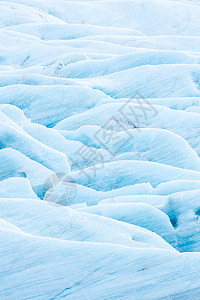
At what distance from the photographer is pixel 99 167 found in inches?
145

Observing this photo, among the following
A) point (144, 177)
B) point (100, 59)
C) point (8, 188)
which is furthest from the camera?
point (100, 59)

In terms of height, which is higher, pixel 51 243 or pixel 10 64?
pixel 51 243

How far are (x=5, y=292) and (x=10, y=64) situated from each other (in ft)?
15.4

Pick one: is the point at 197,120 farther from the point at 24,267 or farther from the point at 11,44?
the point at 11,44

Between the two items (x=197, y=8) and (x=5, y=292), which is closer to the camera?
(x=5, y=292)

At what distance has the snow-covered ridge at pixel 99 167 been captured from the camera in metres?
2.31

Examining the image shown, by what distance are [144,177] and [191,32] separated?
571cm

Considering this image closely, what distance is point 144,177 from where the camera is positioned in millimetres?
3611

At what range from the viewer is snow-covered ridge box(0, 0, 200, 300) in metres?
2.31

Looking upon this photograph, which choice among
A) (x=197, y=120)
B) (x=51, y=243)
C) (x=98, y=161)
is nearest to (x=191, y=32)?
(x=197, y=120)

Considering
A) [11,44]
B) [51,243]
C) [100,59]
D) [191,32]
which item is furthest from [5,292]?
[191,32]

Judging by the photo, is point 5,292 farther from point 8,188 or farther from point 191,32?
point 191,32

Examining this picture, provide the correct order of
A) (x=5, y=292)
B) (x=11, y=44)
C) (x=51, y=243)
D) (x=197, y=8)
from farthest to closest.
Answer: (x=197, y=8), (x=11, y=44), (x=51, y=243), (x=5, y=292)

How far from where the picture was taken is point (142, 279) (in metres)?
2.32
